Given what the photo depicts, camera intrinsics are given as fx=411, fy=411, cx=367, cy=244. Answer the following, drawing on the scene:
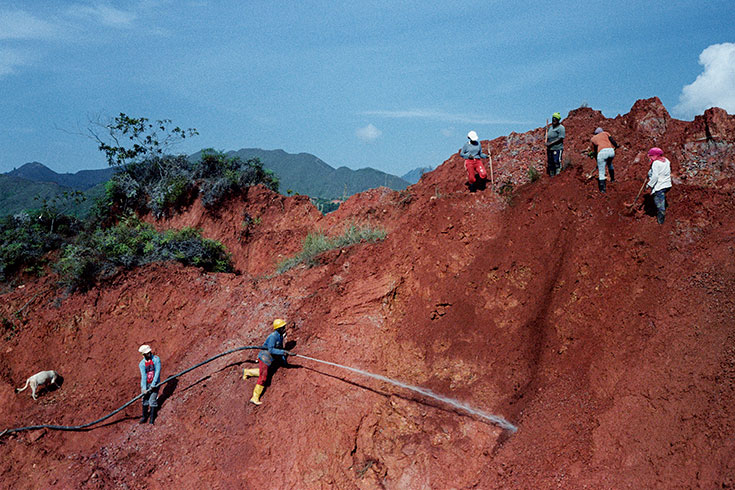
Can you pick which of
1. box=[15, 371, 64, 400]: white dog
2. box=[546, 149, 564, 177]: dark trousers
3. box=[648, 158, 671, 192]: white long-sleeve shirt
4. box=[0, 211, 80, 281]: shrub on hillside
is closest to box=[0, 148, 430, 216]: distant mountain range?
box=[0, 211, 80, 281]: shrub on hillside

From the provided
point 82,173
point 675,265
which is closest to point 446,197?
point 675,265

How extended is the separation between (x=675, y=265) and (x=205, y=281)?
9.03 meters

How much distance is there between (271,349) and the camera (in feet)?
23.5

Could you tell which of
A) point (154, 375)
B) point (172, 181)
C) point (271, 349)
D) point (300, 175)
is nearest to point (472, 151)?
point (271, 349)

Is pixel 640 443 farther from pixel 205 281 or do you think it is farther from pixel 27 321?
pixel 27 321

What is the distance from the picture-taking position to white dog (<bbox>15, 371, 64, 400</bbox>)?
27.0ft

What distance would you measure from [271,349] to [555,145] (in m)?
7.03

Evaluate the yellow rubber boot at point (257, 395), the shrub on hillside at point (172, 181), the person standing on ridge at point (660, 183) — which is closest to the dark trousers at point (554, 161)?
the person standing on ridge at point (660, 183)

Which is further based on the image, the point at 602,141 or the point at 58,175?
the point at 58,175

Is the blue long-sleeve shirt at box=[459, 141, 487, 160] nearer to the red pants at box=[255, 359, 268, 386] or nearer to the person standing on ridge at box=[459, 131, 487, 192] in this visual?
the person standing on ridge at box=[459, 131, 487, 192]

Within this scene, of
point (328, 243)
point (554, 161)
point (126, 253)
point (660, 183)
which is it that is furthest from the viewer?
point (126, 253)

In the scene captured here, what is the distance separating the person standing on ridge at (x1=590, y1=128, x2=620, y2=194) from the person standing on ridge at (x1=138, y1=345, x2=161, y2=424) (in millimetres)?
8807

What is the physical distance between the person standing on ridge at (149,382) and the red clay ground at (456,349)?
0.23 meters

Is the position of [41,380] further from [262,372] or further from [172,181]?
[172,181]
